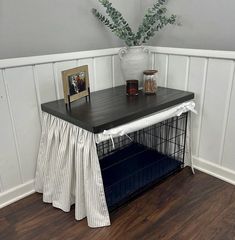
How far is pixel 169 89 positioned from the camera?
1885 millimetres

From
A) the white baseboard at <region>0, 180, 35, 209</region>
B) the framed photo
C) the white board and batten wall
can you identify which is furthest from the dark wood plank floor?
the framed photo

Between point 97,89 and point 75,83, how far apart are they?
1.37 ft

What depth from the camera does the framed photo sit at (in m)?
1.46

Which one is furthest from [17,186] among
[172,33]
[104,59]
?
[172,33]

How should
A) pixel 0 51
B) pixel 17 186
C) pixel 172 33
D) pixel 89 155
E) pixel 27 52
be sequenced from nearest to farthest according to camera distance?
1. pixel 89 155
2. pixel 0 51
3. pixel 27 52
4. pixel 17 186
5. pixel 172 33

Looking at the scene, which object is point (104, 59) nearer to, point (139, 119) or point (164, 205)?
point (139, 119)

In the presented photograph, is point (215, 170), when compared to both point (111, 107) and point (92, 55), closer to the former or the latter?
point (111, 107)

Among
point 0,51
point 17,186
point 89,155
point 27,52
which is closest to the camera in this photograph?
point 89,155

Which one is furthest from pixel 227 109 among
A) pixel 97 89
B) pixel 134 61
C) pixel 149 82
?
pixel 97 89

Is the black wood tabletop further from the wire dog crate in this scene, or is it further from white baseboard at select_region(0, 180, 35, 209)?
white baseboard at select_region(0, 180, 35, 209)

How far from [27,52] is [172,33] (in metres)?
1.05

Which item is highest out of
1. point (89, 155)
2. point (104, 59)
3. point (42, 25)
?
point (42, 25)

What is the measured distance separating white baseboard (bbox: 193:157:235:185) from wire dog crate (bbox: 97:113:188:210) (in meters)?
0.13

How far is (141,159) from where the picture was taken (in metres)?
1.98
